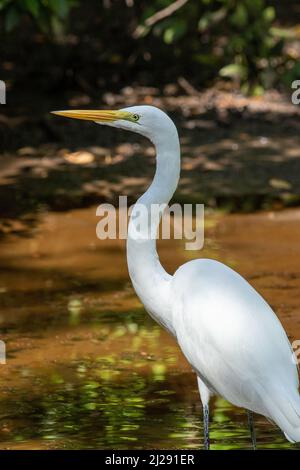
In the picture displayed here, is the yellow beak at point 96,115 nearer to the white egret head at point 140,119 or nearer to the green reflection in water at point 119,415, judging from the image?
the white egret head at point 140,119

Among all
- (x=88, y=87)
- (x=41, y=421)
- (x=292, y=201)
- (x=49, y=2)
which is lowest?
(x=41, y=421)

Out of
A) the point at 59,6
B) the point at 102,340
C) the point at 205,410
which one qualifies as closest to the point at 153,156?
the point at 59,6

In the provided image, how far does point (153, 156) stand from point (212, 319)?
5561 mm

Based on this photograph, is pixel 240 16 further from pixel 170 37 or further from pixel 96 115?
pixel 96 115

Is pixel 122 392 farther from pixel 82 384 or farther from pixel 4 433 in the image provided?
pixel 4 433

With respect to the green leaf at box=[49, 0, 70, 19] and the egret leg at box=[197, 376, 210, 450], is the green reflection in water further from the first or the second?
the green leaf at box=[49, 0, 70, 19]

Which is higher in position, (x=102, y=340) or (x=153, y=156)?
(x=153, y=156)

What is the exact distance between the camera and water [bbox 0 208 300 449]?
5453 mm

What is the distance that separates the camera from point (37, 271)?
7754 millimetres

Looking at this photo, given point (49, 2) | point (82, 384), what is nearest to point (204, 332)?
point (82, 384)

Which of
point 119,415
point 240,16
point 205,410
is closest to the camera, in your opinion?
point 205,410

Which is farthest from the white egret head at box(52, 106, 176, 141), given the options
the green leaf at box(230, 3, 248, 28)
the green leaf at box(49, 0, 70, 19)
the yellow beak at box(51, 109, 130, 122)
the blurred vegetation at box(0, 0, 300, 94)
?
the green leaf at box(230, 3, 248, 28)

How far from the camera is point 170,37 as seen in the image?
9.23 meters

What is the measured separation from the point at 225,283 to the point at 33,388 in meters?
1.48
